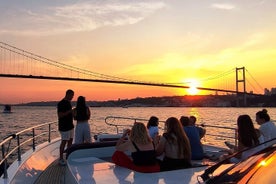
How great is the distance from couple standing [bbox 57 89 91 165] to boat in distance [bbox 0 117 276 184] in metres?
0.47

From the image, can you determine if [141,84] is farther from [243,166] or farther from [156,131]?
[243,166]

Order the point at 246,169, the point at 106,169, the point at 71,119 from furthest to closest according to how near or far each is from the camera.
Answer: the point at 71,119, the point at 106,169, the point at 246,169

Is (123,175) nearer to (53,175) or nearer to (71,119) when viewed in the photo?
(53,175)

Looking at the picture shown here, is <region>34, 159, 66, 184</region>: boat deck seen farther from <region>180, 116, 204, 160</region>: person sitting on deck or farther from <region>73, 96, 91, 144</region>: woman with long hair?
<region>180, 116, 204, 160</region>: person sitting on deck

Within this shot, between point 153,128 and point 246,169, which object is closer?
point 246,169

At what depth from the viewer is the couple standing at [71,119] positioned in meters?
6.12

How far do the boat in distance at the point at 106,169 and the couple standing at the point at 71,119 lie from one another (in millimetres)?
467

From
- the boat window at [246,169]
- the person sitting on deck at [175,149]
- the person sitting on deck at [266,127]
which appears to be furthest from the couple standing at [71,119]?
the boat window at [246,169]

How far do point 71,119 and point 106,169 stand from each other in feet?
8.12

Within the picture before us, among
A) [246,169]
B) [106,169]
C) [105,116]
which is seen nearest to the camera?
[246,169]

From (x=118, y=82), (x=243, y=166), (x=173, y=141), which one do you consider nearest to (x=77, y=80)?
(x=118, y=82)

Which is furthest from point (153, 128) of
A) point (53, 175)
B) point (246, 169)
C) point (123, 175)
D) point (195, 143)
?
point (246, 169)

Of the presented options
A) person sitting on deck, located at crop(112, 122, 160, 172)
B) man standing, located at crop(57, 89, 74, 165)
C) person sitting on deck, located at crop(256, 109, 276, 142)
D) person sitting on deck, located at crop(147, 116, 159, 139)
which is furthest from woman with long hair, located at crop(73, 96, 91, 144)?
person sitting on deck, located at crop(256, 109, 276, 142)

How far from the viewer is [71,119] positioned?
6273 millimetres
